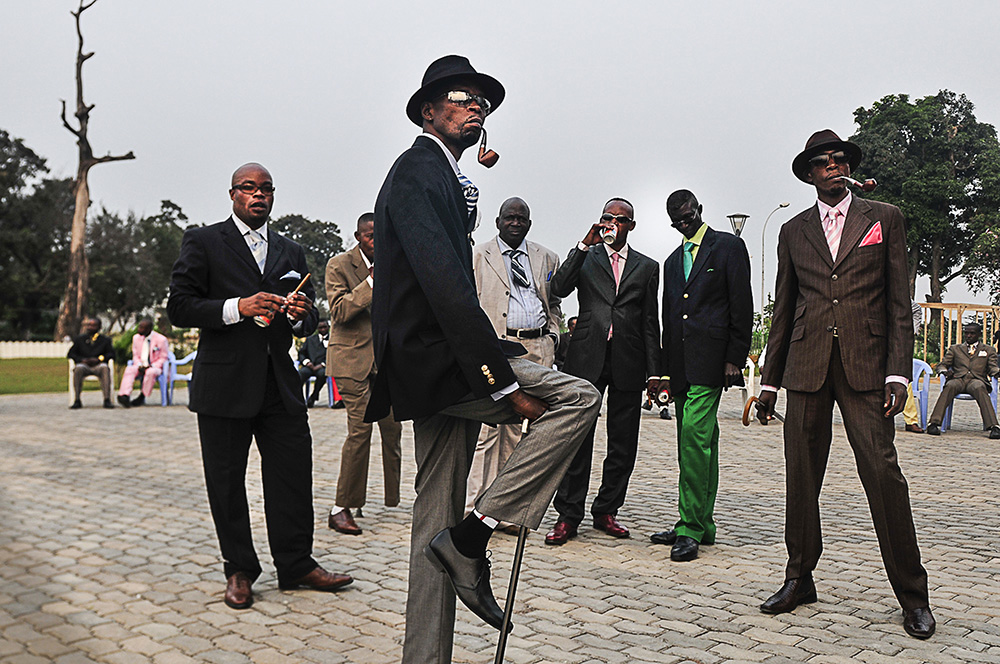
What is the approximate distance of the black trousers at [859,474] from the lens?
4809mm

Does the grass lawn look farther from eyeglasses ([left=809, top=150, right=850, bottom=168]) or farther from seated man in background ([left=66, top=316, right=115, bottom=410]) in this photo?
eyeglasses ([left=809, top=150, right=850, bottom=168])

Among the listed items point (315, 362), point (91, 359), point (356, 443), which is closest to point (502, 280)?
point (356, 443)

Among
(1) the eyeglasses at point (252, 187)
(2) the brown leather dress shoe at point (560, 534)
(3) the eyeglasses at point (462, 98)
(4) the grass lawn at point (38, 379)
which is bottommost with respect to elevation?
(4) the grass lawn at point (38, 379)

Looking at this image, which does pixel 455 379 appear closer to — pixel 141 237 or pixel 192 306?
pixel 192 306

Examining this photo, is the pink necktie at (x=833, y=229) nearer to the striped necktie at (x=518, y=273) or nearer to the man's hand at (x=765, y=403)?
the man's hand at (x=765, y=403)

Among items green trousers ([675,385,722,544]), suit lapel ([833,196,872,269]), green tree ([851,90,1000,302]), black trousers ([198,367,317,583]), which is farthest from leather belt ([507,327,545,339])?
green tree ([851,90,1000,302])

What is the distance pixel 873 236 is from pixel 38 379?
33.2 m

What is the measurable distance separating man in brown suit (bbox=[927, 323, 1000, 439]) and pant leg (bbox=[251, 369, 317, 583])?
1278 centimetres

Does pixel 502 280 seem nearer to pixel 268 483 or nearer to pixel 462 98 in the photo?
pixel 268 483

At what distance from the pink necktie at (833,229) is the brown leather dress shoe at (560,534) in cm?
280

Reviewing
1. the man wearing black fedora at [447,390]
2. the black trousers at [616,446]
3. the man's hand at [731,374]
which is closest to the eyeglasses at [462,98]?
the man wearing black fedora at [447,390]

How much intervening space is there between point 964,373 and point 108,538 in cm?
1382

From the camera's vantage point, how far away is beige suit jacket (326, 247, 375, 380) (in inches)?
282

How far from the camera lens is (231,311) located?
515cm
